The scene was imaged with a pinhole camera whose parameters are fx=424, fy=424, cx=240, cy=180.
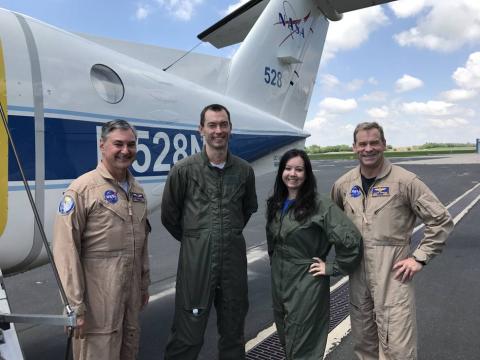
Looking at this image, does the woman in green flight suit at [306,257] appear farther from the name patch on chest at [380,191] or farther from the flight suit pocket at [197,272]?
the flight suit pocket at [197,272]

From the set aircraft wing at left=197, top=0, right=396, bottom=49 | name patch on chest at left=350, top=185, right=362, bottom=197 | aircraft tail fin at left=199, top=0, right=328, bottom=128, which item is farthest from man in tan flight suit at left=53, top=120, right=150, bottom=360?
aircraft wing at left=197, top=0, right=396, bottom=49

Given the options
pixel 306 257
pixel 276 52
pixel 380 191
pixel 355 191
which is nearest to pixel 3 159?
pixel 306 257

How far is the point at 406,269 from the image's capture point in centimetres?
225

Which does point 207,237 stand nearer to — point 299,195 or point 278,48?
point 299,195

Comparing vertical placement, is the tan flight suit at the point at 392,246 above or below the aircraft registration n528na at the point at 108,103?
below

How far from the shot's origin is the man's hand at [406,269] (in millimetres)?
2244

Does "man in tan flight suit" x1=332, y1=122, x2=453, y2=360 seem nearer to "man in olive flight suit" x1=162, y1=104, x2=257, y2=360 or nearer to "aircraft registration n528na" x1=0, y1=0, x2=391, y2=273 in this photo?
"man in olive flight suit" x1=162, y1=104, x2=257, y2=360

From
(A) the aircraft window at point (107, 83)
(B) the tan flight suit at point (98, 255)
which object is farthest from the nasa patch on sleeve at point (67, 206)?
(A) the aircraft window at point (107, 83)

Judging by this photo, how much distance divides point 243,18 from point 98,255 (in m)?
4.87

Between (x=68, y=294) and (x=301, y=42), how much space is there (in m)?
4.72

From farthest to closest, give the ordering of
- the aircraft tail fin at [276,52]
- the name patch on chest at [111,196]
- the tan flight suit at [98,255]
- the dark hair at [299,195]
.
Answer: the aircraft tail fin at [276,52] < the dark hair at [299,195] < the name patch on chest at [111,196] < the tan flight suit at [98,255]

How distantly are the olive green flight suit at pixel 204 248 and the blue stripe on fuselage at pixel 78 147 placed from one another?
66 cm

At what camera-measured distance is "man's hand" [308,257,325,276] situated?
236cm

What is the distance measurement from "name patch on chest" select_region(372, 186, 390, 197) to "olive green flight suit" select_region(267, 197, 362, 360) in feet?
0.73
